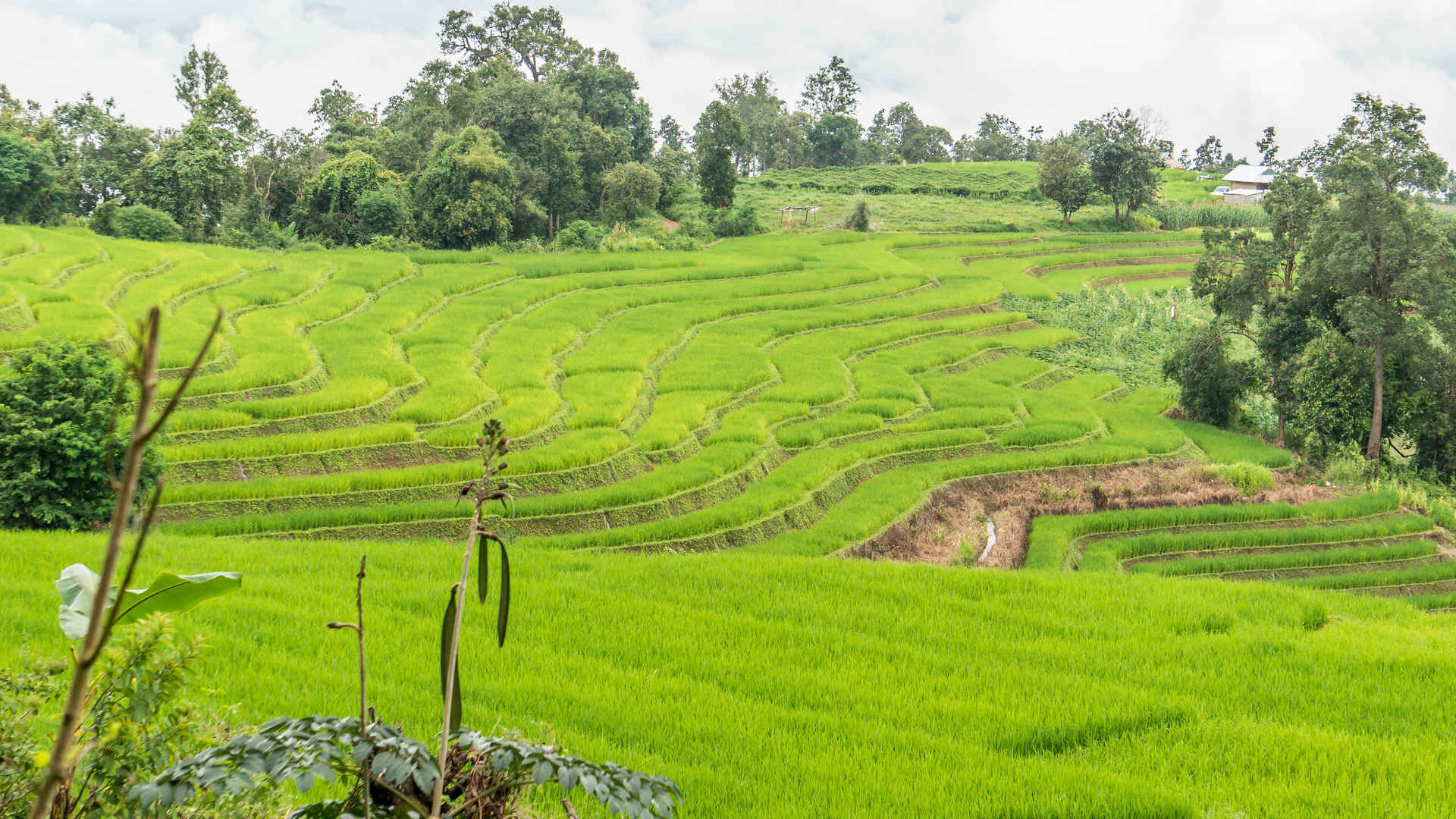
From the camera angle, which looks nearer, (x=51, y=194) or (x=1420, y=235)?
(x=1420, y=235)

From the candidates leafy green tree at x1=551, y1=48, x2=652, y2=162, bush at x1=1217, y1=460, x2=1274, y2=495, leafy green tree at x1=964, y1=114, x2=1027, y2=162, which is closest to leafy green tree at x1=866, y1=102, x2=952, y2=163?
leafy green tree at x1=964, y1=114, x2=1027, y2=162

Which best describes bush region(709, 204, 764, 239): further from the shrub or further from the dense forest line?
the shrub

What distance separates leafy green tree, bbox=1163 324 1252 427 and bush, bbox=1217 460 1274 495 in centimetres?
421

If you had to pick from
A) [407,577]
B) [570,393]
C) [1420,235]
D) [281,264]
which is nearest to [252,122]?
[281,264]

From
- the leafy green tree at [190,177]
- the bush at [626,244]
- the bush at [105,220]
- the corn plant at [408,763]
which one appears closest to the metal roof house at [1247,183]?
the bush at [626,244]

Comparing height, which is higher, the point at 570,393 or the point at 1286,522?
the point at 570,393

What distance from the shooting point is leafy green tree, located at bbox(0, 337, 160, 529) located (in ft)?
32.0

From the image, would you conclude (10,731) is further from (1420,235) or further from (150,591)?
(1420,235)

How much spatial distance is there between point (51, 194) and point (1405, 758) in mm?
37383

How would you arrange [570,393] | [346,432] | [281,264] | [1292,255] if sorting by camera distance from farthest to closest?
[281,264]
[1292,255]
[570,393]
[346,432]

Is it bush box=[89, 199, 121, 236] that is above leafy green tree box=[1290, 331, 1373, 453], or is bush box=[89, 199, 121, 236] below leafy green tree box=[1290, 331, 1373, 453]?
above

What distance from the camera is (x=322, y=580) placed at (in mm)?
7848

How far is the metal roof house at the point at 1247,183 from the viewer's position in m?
64.3

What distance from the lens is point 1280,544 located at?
14906 millimetres
